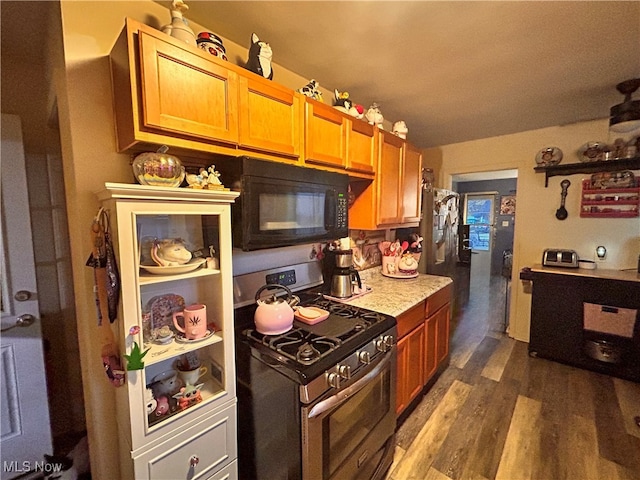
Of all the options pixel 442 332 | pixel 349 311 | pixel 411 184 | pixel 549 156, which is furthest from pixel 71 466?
pixel 549 156

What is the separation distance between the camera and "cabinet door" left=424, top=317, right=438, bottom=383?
2080 mm

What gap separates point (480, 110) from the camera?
250 centimetres

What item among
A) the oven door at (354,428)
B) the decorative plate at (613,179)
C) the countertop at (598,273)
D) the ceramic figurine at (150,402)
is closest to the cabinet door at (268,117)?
the ceramic figurine at (150,402)

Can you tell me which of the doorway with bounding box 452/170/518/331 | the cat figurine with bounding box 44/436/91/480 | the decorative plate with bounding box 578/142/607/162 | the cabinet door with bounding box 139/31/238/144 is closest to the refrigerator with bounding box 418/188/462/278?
the decorative plate with bounding box 578/142/607/162

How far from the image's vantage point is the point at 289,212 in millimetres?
1371

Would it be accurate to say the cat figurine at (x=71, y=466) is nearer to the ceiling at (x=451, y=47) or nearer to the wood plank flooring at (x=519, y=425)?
the wood plank flooring at (x=519, y=425)

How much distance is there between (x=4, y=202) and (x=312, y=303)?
1812mm

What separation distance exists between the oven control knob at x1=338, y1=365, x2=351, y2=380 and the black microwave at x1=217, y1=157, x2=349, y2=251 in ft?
2.04

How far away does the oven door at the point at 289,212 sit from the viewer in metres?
1.21

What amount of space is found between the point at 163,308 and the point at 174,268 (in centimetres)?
32

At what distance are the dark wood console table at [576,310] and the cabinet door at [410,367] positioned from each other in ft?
5.48

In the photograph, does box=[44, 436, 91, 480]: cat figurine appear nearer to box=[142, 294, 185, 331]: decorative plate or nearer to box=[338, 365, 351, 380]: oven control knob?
box=[142, 294, 185, 331]: decorative plate

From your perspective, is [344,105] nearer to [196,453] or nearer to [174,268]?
[174,268]

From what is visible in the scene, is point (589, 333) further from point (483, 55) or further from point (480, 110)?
point (483, 55)
